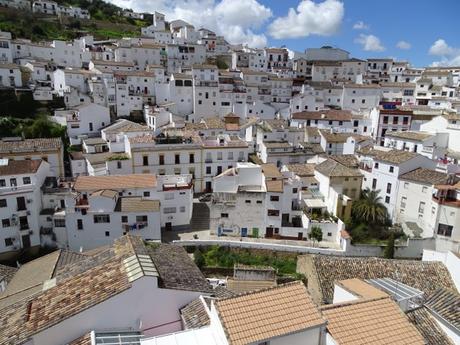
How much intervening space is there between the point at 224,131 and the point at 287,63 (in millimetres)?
41188

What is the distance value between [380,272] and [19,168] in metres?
27.9

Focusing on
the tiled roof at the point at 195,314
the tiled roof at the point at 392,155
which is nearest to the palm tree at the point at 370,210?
the tiled roof at the point at 392,155

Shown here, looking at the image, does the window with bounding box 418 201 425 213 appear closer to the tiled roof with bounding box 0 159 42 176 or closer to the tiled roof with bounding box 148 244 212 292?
the tiled roof with bounding box 148 244 212 292

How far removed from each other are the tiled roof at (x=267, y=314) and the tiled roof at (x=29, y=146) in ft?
100

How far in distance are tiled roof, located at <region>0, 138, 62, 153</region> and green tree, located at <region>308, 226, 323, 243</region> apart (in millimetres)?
25838

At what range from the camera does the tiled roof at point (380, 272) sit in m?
21.1

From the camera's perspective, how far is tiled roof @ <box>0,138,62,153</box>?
33.3 metres

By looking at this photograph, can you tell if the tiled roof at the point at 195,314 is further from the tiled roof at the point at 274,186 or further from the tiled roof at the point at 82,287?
the tiled roof at the point at 274,186

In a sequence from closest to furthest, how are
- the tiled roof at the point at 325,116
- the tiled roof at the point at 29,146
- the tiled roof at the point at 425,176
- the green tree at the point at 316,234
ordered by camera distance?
the tiled roof at the point at 425,176 < the green tree at the point at 316,234 < the tiled roof at the point at 29,146 < the tiled roof at the point at 325,116

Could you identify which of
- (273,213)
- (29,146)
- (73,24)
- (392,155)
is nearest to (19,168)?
(29,146)

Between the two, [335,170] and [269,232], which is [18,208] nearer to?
[269,232]

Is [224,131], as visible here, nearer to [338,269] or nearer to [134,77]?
[134,77]

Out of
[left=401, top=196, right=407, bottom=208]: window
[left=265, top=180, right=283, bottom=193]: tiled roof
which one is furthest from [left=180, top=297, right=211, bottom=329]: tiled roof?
[left=401, top=196, right=407, bottom=208]: window

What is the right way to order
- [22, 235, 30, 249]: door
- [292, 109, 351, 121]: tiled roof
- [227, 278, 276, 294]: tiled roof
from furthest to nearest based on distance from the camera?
[292, 109, 351, 121]: tiled roof → [22, 235, 30, 249]: door → [227, 278, 276, 294]: tiled roof
